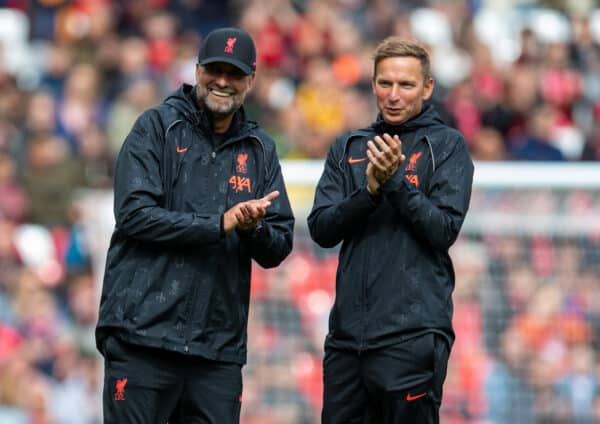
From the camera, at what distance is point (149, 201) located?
614 cm

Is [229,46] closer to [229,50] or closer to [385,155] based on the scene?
[229,50]

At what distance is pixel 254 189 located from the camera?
250 inches

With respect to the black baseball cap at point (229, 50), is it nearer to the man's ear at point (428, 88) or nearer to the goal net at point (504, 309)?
the man's ear at point (428, 88)

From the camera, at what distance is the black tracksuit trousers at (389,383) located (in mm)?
6090

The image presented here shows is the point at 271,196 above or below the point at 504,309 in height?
above

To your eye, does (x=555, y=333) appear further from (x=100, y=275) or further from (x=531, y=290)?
(x=100, y=275)

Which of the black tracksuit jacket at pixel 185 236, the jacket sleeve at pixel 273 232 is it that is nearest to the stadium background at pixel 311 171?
the jacket sleeve at pixel 273 232

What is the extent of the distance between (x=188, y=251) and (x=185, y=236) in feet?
0.52

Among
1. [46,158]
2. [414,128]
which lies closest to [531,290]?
[414,128]

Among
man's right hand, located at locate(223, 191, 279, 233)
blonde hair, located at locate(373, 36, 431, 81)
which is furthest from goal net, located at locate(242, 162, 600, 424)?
man's right hand, located at locate(223, 191, 279, 233)

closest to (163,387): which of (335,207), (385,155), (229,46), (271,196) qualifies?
(271,196)

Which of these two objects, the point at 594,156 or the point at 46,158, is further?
the point at 46,158

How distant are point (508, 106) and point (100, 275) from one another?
5055mm

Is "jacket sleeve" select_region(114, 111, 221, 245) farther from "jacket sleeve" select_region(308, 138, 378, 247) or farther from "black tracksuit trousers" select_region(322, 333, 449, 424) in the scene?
"black tracksuit trousers" select_region(322, 333, 449, 424)
